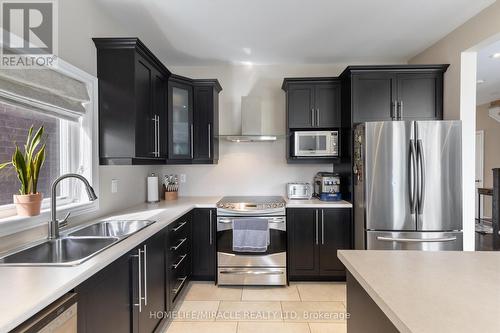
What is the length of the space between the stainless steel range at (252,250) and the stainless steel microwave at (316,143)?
0.76 m

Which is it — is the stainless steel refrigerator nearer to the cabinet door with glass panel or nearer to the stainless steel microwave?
the stainless steel microwave

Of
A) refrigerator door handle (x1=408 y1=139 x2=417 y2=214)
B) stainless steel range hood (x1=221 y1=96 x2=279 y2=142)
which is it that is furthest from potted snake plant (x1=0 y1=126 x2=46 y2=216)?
refrigerator door handle (x1=408 y1=139 x2=417 y2=214)

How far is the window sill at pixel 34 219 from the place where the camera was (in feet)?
4.70

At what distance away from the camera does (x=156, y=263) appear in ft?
6.56

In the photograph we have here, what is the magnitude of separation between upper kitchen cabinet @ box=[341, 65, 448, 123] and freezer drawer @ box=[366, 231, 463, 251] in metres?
1.24

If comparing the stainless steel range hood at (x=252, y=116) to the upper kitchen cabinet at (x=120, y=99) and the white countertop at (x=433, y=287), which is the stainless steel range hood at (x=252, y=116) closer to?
the upper kitchen cabinet at (x=120, y=99)

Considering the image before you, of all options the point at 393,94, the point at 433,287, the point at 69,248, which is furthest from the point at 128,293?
the point at 393,94

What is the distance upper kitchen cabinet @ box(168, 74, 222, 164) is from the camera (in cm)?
319

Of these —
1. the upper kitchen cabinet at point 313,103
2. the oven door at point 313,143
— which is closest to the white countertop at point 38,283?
the oven door at point 313,143

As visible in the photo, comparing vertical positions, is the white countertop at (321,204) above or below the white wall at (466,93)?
below

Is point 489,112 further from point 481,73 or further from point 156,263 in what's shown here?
point 156,263

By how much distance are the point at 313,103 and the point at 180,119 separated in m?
1.61

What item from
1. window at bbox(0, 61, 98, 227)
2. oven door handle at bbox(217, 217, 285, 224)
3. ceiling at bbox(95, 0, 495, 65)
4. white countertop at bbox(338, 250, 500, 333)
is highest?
ceiling at bbox(95, 0, 495, 65)

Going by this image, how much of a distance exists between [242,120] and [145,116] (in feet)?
4.31
